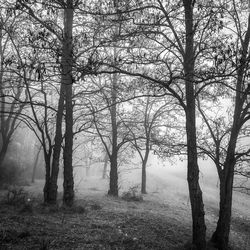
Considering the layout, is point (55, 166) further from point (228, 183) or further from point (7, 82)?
point (7, 82)

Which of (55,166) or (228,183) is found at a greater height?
(55,166)

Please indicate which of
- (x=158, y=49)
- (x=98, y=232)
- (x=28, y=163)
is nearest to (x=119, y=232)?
(x=98, y=232)

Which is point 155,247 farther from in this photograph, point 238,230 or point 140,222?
point 238,230

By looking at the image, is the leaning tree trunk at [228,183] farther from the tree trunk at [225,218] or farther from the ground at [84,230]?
the ground at [84,230]

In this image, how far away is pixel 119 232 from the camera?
23.5 ft

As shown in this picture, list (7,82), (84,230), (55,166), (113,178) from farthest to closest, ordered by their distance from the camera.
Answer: (113,178), (7,82), (55,166), (84,230)

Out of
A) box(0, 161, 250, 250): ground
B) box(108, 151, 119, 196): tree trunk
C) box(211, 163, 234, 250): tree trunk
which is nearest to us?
box(0, 161, 250, 250): ground

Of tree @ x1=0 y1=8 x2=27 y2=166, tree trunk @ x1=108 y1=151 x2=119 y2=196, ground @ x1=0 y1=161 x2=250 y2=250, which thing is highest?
tree @ x1=0 y1=8 x2=27 y2=166

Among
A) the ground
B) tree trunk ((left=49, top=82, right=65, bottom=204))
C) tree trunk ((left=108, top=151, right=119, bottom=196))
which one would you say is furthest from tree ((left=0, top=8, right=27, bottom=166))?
tree trunk ((left=108, top=151, right=119, bottom=196))

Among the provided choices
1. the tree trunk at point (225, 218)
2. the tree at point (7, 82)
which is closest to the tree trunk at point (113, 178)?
the tree at point (7, 82)

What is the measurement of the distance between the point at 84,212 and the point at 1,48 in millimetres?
11322

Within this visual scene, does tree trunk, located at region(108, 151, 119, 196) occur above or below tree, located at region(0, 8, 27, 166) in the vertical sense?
below

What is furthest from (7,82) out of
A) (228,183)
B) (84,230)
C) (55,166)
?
(228,183)

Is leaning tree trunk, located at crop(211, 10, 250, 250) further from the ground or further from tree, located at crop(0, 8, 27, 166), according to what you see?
tree, located at crop(0, 8, 27, 166)
